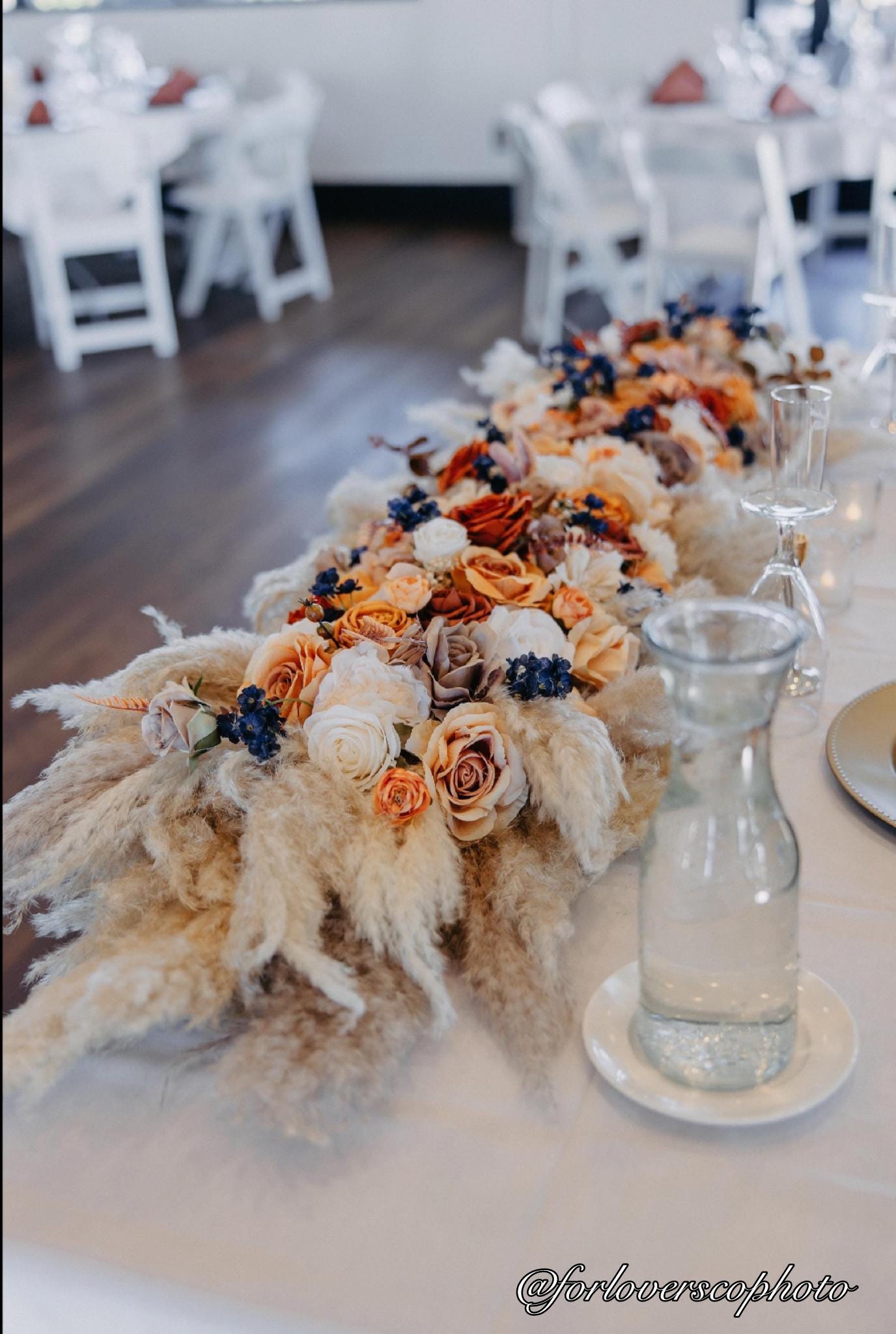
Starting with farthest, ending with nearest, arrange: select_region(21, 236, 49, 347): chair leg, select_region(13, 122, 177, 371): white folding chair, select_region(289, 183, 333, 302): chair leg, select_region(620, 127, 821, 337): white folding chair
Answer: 1. select_region(289, 183, 333, 302): chair leg
2. select_region(21, 236, 49, 347): chair leg
3. select_region(13, 122, 177, 371): white folding chair
4. select_region(620, 127, 821, 337): white folding chair

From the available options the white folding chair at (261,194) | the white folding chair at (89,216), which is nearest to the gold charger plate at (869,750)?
the white folding chair at (89,216)

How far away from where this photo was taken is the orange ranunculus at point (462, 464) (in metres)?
1.36

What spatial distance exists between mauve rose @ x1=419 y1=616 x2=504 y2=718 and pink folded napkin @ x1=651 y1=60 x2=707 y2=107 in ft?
14.5

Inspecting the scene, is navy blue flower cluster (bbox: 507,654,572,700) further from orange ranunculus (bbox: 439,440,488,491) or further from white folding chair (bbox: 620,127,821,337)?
white folding chair (bbox: 620,127,821,337)

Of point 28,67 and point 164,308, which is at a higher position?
point 28,67

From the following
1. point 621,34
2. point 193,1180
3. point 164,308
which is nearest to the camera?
point 193,1180

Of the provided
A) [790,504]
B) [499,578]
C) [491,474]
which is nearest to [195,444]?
[491,474]

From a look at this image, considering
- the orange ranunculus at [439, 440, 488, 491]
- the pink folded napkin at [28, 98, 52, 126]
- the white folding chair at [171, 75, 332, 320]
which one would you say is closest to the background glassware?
the orange ranunculus at [439, 440, 488, 491]

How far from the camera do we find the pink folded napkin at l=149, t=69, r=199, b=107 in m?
5.60

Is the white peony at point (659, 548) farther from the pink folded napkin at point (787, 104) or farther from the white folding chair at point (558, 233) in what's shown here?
the pink folded napkin at point (787, 104)

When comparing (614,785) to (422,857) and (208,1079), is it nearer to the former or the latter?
(422,857)

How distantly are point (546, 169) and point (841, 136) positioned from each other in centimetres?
103

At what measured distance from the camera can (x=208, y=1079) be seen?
76 centimetres

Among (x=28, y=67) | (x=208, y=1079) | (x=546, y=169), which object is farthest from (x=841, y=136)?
(x=28, y=67)
